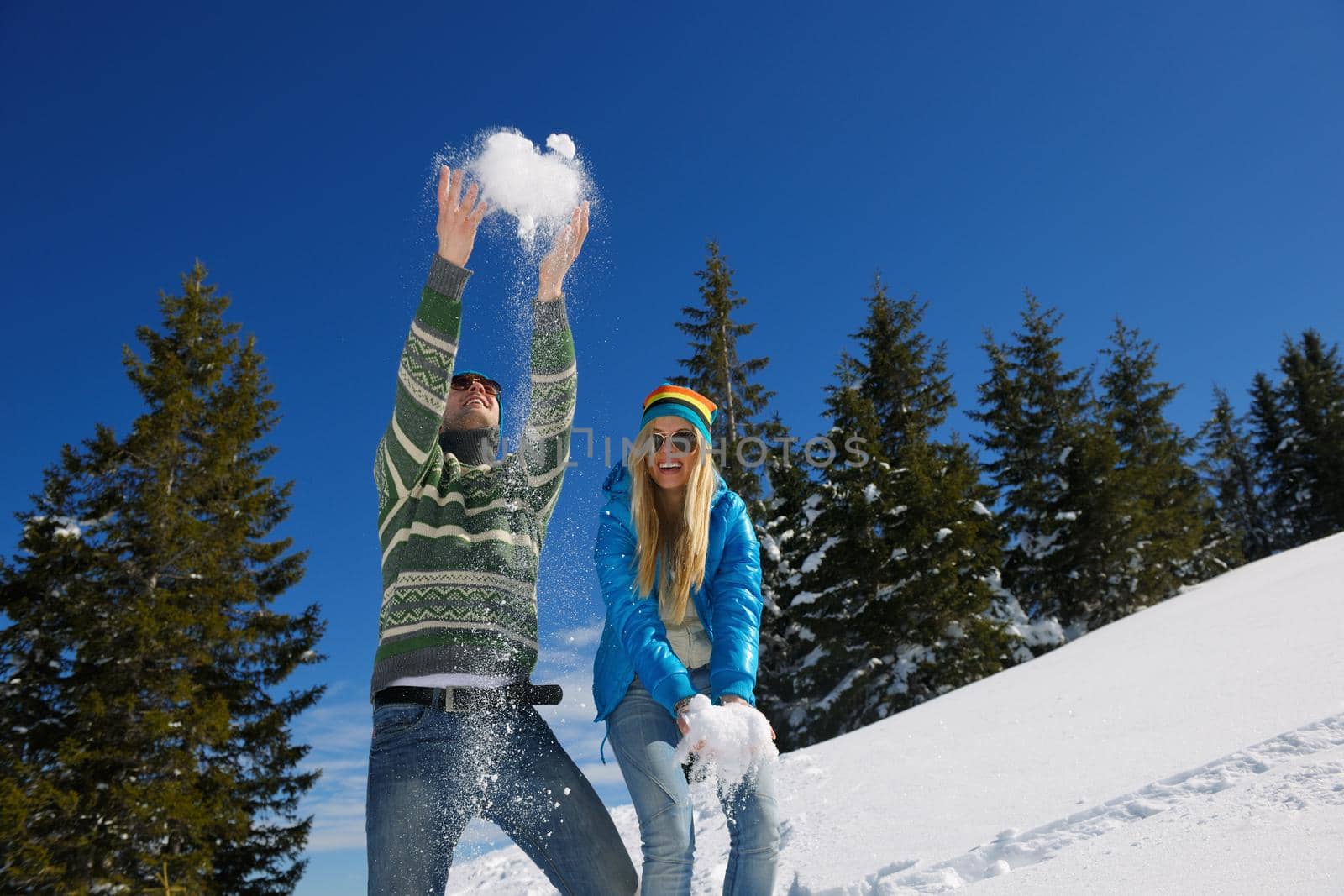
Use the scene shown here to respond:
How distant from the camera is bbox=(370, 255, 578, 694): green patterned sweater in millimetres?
2719

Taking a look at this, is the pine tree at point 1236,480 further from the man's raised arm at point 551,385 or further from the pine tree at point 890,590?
the man's raised arm at point 551,385

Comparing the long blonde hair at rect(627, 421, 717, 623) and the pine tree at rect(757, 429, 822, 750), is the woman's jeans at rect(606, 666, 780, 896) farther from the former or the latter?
the pine tree at rect(757, 429, 822, 750)

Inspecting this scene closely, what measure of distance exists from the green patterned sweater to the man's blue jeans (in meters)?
0.17

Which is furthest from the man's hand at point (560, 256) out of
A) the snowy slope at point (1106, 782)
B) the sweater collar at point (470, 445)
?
the snowy slope at point (1106, 782)

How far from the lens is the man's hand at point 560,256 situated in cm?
329

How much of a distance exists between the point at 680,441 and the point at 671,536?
0.38m

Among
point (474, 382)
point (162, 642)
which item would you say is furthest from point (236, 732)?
point (474, 382)

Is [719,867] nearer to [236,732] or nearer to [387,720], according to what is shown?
[387,720]

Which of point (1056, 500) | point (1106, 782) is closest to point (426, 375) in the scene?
point (1106, 782)

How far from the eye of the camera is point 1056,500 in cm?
2317

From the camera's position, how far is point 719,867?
17.1 feet

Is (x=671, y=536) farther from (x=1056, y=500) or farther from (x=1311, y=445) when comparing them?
(x=1311, y=445)

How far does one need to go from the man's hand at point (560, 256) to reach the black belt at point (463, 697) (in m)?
1.50

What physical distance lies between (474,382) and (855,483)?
15607 millimetres
